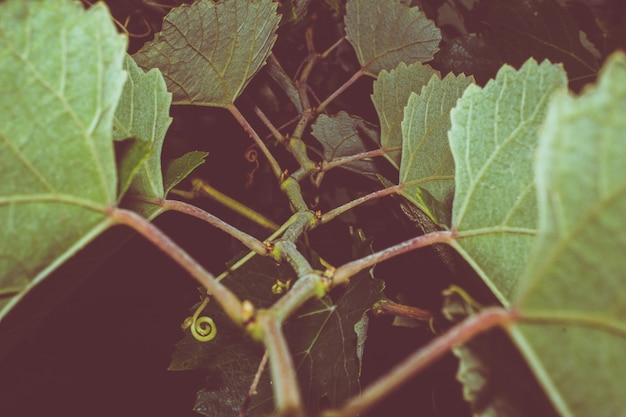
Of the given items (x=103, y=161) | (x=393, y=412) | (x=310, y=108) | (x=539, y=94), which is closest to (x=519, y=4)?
(x=310, y=108)

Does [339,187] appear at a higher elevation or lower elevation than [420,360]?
lower

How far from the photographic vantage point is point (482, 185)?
630mm

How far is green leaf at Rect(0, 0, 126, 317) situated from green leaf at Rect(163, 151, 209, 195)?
0.76 ft

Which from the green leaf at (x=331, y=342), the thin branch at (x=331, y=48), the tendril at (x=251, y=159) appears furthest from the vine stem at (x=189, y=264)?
the thin branch at (x=331, y=48)

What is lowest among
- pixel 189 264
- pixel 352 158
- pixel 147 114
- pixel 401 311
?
pixel 401 311

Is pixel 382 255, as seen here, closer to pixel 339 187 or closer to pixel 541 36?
pixel 339 187

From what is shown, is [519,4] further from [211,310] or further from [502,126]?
[211,310]

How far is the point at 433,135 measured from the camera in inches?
33.0

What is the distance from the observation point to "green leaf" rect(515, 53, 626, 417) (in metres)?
0.37

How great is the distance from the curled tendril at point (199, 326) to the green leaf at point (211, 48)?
36cm

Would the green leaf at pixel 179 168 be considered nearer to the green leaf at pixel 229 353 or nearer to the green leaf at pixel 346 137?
the green leaf at pixel 229 353

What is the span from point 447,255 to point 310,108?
46 centimetres

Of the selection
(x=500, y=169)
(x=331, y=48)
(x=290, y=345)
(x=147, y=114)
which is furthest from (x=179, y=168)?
(x=331, y=48)

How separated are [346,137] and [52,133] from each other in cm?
64
